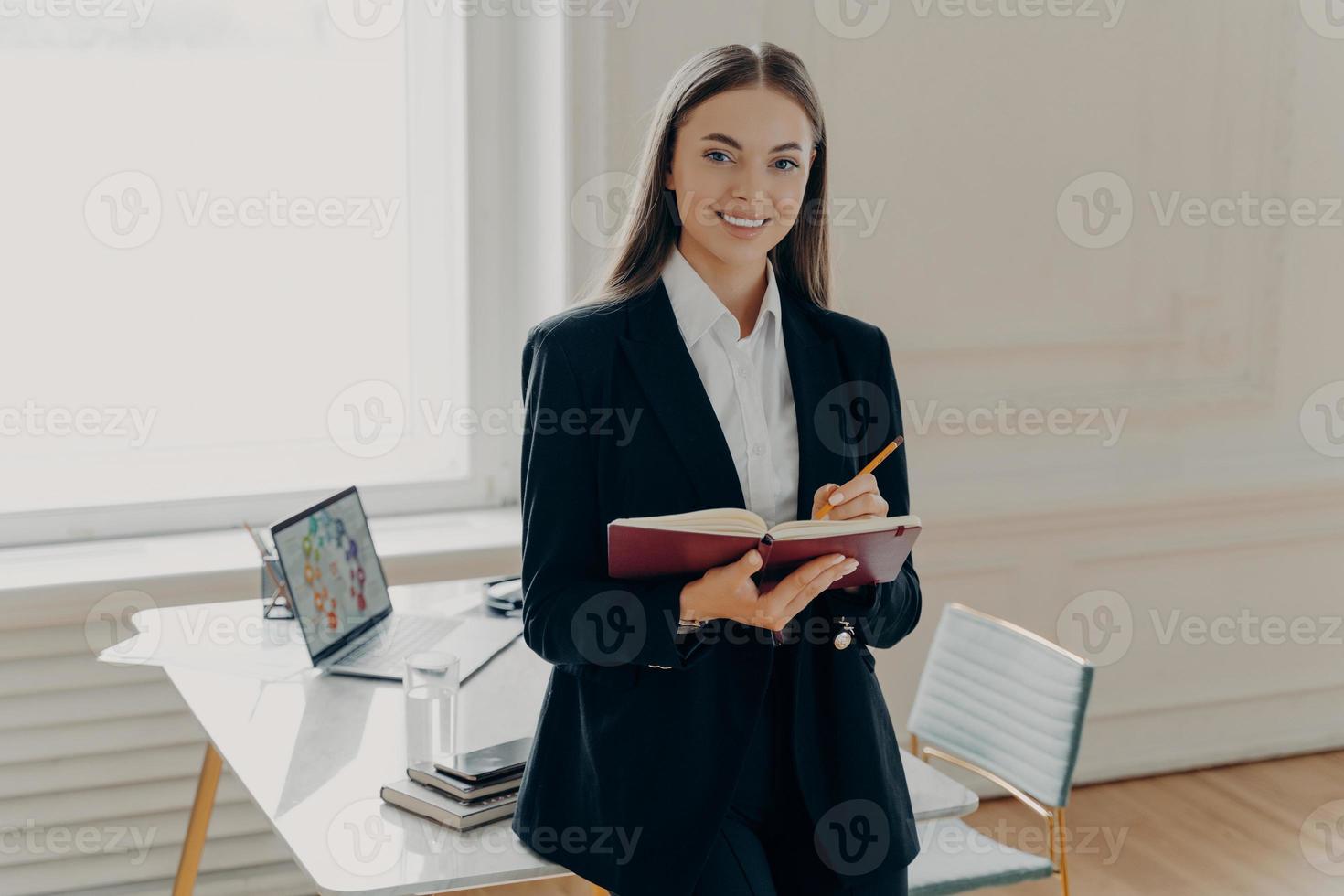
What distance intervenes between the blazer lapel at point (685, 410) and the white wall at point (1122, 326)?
1.53 m

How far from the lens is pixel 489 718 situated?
6.85 ft

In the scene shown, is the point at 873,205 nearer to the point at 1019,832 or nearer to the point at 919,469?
the point at 919,469

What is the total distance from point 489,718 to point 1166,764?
233 cm

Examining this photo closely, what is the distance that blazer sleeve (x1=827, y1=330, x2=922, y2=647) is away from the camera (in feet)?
5.31

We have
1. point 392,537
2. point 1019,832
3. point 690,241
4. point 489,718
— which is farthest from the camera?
point 1019,832

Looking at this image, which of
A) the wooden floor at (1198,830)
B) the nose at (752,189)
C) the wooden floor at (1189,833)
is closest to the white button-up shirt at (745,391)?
the nose at (752,189)

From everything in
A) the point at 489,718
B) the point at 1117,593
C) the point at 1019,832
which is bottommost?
the point at 1019,832

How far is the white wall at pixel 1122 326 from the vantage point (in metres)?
3.30

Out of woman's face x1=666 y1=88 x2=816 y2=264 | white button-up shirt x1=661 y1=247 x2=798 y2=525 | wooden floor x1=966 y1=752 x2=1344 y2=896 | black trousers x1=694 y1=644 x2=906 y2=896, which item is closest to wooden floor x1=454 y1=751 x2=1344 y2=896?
wooden floor x1=966 y1=752 x2=1344 y2=896

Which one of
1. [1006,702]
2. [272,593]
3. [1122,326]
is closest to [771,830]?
[1006,702]

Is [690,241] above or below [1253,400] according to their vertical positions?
above

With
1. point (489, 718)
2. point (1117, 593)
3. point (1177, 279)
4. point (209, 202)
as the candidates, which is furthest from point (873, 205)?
point (489, 718)

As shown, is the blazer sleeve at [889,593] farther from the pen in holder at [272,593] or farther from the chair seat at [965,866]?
the pen in holder at [272,593]

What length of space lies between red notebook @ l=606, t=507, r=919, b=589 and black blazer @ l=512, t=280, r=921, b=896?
1.9 inches
